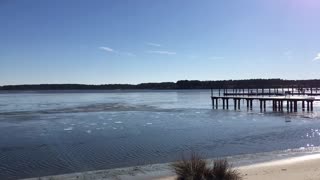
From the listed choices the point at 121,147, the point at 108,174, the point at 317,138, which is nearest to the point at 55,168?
the point at 108,174

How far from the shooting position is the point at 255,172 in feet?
43.5

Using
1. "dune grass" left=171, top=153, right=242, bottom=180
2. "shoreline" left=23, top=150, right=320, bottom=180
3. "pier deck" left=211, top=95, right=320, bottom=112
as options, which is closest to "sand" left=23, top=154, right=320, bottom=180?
"shoreline" left=23, top=150, right=320, bottom=180

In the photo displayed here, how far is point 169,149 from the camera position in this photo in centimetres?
2202

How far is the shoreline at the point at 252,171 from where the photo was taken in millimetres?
12532

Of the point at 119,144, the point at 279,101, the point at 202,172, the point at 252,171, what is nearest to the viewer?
the point at 202,172

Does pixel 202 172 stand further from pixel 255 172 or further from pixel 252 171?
pixel 252 171

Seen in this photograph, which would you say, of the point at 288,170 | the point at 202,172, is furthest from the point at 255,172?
the point at 202,172

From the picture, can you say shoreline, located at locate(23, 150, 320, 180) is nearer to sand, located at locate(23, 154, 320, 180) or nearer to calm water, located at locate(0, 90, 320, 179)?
sand, located at locate(23, 154, 320, 180)

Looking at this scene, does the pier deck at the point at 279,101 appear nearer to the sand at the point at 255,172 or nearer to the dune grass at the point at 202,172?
the sand at the point at 255,172

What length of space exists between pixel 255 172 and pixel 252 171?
11.2 inches

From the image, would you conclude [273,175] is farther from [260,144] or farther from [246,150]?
[260,144]

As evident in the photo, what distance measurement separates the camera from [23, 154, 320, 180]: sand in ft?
40.5

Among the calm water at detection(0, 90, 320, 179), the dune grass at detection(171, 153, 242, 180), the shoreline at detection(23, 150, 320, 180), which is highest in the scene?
the dune grass at detection(171, 153, 242, 180)

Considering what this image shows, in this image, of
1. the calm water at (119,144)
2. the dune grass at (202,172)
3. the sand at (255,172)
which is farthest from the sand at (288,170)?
the calm water at (119,144)
